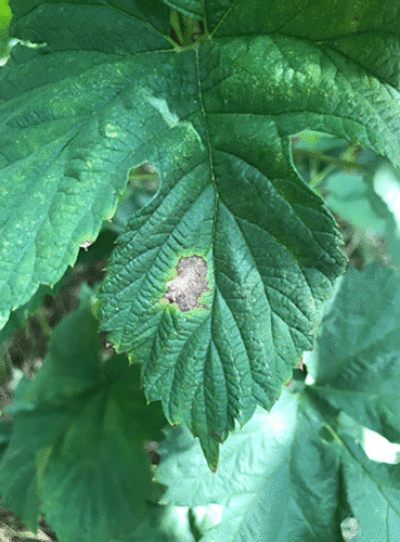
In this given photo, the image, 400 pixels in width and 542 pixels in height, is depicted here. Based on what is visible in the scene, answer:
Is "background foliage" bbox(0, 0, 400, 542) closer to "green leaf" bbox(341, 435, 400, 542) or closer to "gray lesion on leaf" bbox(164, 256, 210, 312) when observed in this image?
"gray lesion on leaf" bbox(164, 256, 210, 312)

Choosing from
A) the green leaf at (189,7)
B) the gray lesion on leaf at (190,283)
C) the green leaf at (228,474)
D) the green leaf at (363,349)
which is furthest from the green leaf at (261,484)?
the green leaf at (189,7)

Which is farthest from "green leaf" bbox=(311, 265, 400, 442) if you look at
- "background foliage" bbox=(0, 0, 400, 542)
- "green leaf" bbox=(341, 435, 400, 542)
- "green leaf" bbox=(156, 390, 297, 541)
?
"background foliage" bbox=(0, 0, 400, 542)

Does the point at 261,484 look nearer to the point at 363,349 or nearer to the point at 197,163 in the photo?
the point at 363,349

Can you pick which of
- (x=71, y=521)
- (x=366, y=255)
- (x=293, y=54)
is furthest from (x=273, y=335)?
(x=366, y=255)

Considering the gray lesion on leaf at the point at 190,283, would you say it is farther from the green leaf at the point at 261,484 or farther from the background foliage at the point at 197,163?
the green leaf at the point at 261,484

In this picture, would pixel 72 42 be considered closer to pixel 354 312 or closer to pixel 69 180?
pixel 69 180

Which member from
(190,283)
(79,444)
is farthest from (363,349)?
(79,444)

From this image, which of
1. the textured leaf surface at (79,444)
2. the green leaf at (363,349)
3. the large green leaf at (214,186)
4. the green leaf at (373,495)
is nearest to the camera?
the large green leaf at (214,186)
